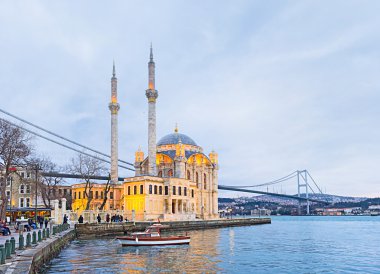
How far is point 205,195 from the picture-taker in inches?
3442

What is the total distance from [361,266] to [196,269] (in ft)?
38.4

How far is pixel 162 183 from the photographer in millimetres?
70812

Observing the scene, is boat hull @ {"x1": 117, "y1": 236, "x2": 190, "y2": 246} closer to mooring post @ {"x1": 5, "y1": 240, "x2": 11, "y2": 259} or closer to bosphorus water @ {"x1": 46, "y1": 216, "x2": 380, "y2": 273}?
bosphorus water @ {"x1": 46, "y1": 216, "x2": 380, "y2": 273}

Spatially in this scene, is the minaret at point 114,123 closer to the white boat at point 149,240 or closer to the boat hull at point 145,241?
the white boat at point 149,240

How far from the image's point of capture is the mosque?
68312mm

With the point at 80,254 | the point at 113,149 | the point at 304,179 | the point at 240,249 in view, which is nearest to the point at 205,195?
the point at 113,149

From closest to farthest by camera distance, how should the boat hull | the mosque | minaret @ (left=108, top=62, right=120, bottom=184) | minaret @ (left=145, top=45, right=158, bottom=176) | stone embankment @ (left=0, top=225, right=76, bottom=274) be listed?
stone embankment @ (left=0, top=225, right=76, bottom=274) < the boat hull < the mosque < minaret @ (left=145, top=45, right=158, bottom=176) < minaret @ (left=108, top=62, right=120, bottom=184)

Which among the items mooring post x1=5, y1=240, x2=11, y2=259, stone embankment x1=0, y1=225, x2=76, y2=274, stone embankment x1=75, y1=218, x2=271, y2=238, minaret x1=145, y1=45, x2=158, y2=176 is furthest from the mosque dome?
mooring post x1=5, y1=240, x2=11, y2=259

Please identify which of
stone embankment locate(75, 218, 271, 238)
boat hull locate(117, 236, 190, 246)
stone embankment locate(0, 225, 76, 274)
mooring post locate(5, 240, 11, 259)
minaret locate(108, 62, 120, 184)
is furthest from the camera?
minaret locate(108, 62, 120, 184)

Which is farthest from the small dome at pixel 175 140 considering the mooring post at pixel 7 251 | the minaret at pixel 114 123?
the mooring post at pixel 7 251

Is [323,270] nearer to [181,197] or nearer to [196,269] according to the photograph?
[196,269]

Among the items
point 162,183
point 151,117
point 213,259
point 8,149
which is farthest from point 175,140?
point 213,259

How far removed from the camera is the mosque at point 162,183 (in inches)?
2689

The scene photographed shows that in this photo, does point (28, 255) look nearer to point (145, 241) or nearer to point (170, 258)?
point (170, 258)
